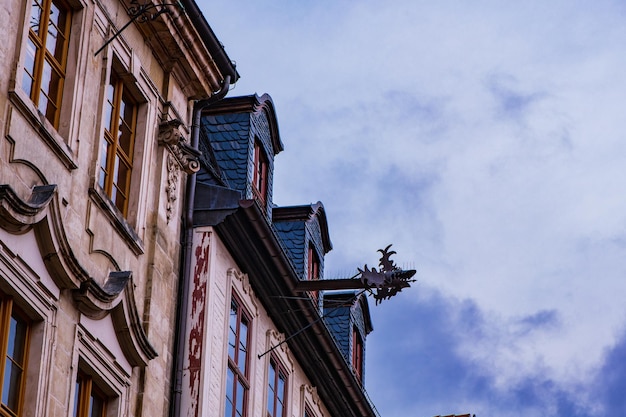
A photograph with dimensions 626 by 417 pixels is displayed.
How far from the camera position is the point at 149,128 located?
22.3 meters

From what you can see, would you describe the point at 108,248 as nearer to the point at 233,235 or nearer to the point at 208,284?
the point at 208,284

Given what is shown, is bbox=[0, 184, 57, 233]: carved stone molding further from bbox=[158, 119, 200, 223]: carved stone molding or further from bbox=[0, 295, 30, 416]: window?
bbox=[158, 119, 200, 223]: carved stone molding

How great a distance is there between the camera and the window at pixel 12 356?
17.1 metres

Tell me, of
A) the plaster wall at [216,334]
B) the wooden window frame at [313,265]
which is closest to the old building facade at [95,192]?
the plaster wall at [216,334]

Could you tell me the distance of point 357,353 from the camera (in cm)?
3650

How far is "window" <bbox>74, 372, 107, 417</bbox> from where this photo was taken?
19.1 metres

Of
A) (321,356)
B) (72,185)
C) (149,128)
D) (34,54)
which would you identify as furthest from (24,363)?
(321,356)

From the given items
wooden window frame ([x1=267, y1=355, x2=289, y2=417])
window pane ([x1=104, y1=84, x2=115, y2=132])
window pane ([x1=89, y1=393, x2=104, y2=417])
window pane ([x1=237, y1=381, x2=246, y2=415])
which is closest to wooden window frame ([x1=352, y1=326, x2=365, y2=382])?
wooden window frame ([x1=267, y1=355, x2=289, y2=417])

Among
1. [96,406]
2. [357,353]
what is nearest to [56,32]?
[96,406]

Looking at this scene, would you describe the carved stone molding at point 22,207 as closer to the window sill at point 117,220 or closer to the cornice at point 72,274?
the cornice at point 72,274

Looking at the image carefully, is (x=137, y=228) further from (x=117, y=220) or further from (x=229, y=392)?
(x=229, y=392)

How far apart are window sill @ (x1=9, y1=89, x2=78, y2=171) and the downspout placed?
416 centimetres

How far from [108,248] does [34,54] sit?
2834 millimetres

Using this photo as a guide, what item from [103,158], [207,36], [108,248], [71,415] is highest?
[207,36]
